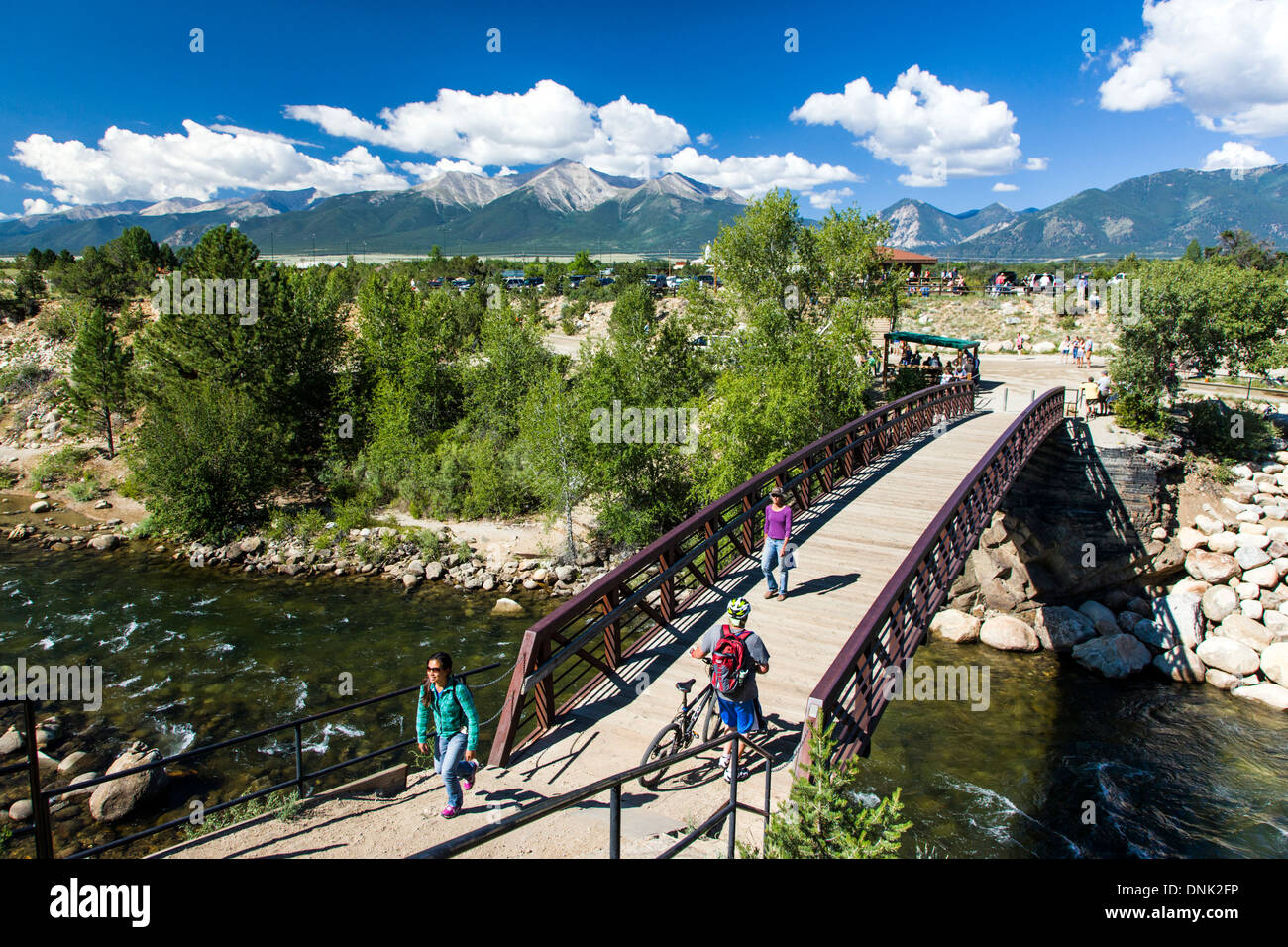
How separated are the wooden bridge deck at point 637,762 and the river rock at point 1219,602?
16070mm

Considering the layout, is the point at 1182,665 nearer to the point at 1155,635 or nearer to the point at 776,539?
the point at 1155,635

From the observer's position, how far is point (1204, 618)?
72.0ft

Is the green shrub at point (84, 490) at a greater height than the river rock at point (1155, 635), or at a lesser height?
greater

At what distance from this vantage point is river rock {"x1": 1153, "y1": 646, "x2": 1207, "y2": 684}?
20.0 metres

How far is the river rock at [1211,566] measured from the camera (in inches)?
918

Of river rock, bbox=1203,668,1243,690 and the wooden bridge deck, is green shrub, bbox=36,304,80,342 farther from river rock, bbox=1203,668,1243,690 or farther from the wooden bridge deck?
river rock, bbox=1203,668,1243,690

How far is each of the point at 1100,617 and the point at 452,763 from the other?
75.9 feet

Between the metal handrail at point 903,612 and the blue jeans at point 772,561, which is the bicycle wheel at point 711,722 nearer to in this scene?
the metal handrail at point 903,612

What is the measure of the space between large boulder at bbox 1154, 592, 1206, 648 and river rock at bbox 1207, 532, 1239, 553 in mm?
2691

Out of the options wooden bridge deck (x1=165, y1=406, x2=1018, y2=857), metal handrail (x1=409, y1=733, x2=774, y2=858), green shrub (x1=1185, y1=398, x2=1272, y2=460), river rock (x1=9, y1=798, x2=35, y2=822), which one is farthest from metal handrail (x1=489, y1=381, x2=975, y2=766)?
green shrub (x1=1185, y1=398, x2=1272, y2=460)

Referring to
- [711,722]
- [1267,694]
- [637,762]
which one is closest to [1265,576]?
[1267,694]

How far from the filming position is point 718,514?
1123 centimetres

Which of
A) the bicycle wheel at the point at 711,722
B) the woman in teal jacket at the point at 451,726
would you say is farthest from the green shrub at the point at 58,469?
the bicycle wheel at the point at 711,722
